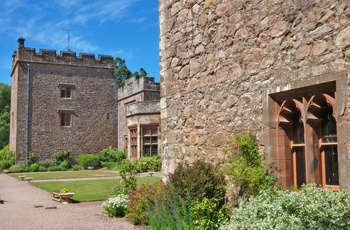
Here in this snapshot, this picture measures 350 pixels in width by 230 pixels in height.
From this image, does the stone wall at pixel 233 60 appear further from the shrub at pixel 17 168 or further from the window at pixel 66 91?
the window at pixel 66 91

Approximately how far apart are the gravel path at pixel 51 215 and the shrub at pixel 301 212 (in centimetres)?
364

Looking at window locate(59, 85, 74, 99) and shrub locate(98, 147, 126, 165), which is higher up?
window locate(59, 85, 74, 99)

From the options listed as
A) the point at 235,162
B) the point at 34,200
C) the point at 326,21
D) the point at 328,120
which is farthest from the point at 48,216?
the point at 326,21

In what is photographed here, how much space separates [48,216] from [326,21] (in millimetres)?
7464

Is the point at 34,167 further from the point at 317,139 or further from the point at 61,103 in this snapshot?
the point at 317,139

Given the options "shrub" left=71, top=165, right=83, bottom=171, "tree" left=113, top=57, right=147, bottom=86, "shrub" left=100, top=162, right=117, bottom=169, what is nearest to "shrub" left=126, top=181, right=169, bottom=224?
"shrub" left=100, top=162, right=117, bottom=169

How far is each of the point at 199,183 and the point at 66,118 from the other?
90.1 feet

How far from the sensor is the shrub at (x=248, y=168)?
224 inches

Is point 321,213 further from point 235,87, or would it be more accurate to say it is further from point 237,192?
point 235,87

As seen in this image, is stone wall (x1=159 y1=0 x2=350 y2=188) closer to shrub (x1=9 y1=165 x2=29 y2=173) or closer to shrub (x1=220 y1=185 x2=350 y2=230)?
shrub (x1=220 y1=185 x2=350 y2=230)

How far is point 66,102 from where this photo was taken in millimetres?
32094

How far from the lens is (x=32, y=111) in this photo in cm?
3072

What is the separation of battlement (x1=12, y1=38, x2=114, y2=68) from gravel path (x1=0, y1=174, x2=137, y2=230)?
20234 mm

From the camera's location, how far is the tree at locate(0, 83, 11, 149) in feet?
161
